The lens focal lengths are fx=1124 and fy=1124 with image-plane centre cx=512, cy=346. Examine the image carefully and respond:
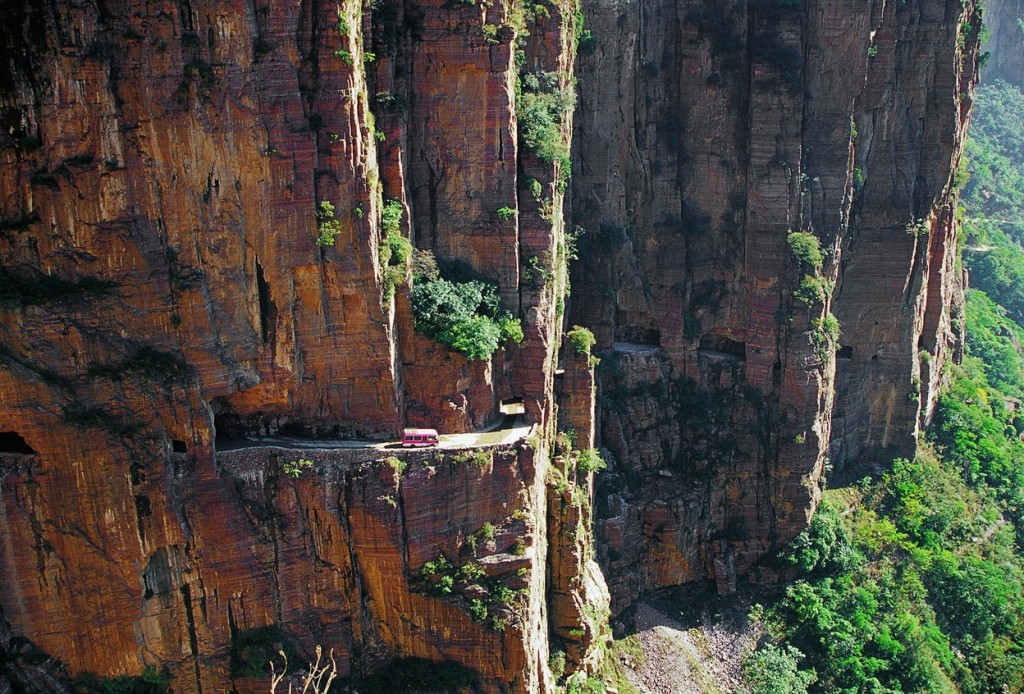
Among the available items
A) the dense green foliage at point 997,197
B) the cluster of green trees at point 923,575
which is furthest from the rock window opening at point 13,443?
the dense green foliage at point 997,197

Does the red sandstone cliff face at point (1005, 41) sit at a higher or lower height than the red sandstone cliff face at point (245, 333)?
higher

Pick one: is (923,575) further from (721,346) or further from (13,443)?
(13,443)

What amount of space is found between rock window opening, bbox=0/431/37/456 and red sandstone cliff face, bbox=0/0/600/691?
0.07 metres

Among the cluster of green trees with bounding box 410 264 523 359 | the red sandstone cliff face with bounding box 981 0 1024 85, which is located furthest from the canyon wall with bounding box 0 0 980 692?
the red sandstone cliff face with bounding box 981 0 1024 85

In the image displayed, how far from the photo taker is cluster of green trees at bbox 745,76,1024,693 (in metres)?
39.8

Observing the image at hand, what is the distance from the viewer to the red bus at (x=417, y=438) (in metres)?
30.7

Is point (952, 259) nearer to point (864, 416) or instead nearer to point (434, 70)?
point (864, 416)

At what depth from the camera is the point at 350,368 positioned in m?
30.1

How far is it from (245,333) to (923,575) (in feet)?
92.6

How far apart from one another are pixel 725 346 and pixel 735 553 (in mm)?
8097

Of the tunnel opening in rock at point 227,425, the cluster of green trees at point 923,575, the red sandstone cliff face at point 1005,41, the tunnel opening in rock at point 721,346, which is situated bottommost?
the cluster of green trees at point 923,575

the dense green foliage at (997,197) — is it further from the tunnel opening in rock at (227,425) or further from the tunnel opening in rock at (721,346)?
the tunnel opening in rock at (227,425)

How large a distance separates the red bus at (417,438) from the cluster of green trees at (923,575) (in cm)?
1607

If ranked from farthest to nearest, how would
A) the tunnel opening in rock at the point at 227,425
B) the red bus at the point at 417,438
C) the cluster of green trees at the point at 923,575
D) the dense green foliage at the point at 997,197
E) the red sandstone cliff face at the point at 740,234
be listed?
the dense green foliage at the point at 997,197 → the red sandstone cliff face at the point at 740,234 → the cluster of green trees at the point at 923,575 → the red bus at the point at 417,438 → the tunnel opening in rock at the point at 227,425
